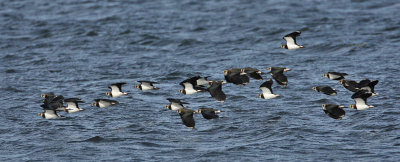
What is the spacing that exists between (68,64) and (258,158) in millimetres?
17784

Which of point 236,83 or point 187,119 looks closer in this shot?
point 187,119

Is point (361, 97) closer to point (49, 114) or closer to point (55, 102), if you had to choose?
point (55, 102)

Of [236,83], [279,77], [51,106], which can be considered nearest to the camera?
[236,83]

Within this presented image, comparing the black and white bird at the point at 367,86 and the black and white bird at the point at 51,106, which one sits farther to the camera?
the black and white bird at the point at 51,106

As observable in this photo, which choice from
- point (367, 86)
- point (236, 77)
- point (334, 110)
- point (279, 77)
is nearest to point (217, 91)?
point (236, 77)

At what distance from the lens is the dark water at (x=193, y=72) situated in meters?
22.2

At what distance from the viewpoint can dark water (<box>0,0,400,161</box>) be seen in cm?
2216

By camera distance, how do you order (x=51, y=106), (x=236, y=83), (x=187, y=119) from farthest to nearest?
(x=51, y=106) < (x=236, y=83) < (x=187, y=119)

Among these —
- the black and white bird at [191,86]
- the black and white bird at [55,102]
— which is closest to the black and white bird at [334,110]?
the black and white bird at [191,86]

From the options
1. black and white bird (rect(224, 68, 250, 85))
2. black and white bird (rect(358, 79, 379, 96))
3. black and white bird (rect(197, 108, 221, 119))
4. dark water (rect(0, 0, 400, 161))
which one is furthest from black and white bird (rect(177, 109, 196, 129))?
black and white bird (rect(358, 79, 379, 96))

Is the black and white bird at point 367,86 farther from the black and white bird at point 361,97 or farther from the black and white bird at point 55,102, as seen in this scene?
the black and white bird at point 55,102

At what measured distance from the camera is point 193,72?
33531mm

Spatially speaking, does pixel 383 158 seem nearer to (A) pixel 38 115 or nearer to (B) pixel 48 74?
(A) pixel 38 115

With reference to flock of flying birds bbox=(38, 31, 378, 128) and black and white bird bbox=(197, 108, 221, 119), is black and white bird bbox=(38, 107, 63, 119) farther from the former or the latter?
black and white bird bbox=(197, 108, 221, 119)
